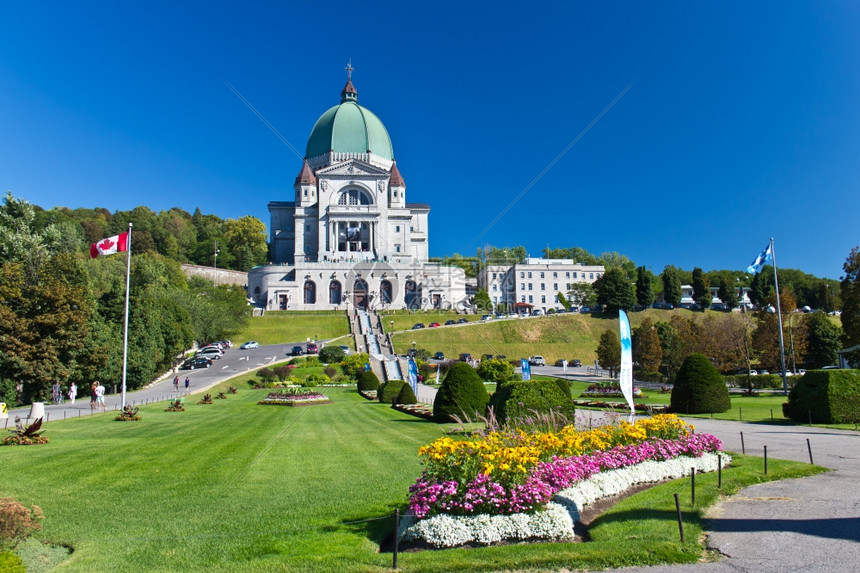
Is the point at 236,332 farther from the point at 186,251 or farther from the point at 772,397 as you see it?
the point at 186,251

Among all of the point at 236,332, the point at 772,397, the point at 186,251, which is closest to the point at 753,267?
the point at 772,397

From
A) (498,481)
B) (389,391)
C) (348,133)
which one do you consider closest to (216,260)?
(348,133)

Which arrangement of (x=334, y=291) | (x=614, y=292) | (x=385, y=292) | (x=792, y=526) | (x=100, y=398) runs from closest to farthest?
(x=792, y=526) < (x=100, y=398) < (x=614, y=292) < (x=334, y=291) < (x=385, y=292)

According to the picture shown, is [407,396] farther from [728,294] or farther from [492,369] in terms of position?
[728,294]

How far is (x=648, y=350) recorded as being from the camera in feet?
157

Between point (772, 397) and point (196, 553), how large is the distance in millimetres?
33484

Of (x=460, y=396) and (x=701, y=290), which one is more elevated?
(x=701, y=290)

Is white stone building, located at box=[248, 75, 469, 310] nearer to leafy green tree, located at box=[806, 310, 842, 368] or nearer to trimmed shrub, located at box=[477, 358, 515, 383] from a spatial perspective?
trimmed shrub, located at box=[477, 358, 515, 383]

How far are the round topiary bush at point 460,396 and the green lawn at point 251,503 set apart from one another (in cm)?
218

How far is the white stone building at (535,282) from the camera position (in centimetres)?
10725

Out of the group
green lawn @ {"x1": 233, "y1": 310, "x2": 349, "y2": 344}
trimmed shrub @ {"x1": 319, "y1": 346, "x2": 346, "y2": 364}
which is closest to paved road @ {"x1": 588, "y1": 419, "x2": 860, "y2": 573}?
trimmed shrub @ {"x1": 319, "y1": 346, "x2": 346, "y2": 364}

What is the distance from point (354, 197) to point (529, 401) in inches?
3461

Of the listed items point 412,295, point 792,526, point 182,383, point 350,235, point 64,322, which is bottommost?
point 792,526

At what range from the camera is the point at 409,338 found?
215 ft
